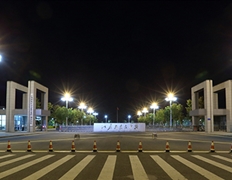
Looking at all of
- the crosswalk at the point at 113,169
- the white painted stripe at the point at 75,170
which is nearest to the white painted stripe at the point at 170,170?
the crosswalk at the point at 113,169

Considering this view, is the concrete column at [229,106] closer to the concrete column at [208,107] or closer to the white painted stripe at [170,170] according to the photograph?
the concrete column at [208,107]

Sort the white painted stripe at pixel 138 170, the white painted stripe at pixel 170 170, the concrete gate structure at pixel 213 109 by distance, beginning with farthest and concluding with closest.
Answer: the concrete gate structure at pixel 213 109 → the white painted stripe at pixel 170 170 → the white painted stripe at pixel 138 170

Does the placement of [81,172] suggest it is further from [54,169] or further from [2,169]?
[2,169]

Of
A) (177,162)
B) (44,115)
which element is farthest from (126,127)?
(177,162)

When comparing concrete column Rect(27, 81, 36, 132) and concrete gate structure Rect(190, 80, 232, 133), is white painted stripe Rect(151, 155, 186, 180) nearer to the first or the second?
concrete column Rect(27, 81, 36, 132)

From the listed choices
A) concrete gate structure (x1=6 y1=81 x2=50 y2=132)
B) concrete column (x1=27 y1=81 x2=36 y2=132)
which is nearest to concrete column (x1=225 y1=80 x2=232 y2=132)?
concrete gate structure (x1=6 y1=81 x2=50 y2=132)

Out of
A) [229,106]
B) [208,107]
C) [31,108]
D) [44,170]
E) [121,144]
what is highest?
[229,106]

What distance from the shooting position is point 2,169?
12000mm

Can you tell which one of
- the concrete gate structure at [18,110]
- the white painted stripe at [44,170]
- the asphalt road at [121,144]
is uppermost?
the concrete gate structure at [18,110]

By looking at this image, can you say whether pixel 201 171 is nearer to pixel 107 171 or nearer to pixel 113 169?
pixel 113 169

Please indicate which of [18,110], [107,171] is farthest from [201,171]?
[18,110]

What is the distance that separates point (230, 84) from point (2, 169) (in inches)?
1992

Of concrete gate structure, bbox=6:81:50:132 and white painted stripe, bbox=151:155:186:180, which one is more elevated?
concrete gate structure, bbox=6:81:50:132

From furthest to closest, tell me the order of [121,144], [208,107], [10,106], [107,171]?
[208,107] < [10,106] < [121,144] < [107,171]
